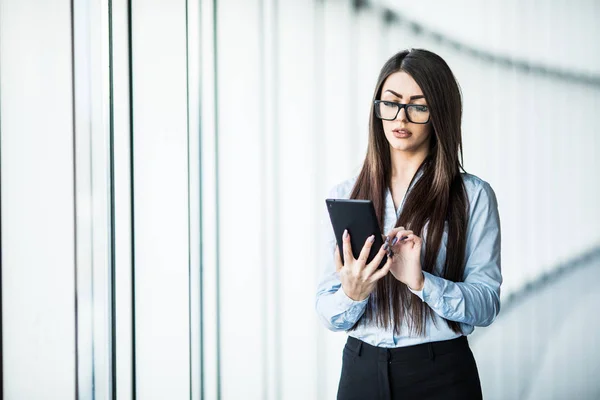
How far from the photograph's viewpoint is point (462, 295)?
1203 millimetres

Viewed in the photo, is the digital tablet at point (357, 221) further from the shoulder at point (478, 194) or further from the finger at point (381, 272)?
the shoulder at point (478, 194)

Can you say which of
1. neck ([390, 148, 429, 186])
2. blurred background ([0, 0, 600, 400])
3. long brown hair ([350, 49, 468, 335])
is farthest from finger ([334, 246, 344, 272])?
blurred background ([0, 0, 600, 400])

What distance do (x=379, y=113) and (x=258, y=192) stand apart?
41.1 inches

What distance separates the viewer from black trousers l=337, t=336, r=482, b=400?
1.25m

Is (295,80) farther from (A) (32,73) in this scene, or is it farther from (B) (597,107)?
(B) (597,107)

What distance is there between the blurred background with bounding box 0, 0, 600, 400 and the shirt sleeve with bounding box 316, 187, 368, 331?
72 centimetres

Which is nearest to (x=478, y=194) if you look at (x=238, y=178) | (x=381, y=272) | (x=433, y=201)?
(x=433, y=201)

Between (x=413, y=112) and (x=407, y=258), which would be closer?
(x=407, y=258)

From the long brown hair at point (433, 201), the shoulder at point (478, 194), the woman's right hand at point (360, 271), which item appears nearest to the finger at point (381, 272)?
the woman's right hand at point (360, 271)

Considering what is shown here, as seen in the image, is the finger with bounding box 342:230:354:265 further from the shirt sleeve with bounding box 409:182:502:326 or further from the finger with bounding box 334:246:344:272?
the shirt sleeve with bounding box 409:182:502:326

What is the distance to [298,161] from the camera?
2373 mm

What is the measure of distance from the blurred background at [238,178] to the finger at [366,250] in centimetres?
88

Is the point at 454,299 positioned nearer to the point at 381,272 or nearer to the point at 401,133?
the point at 381,272

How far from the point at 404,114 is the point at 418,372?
1.83 ft
